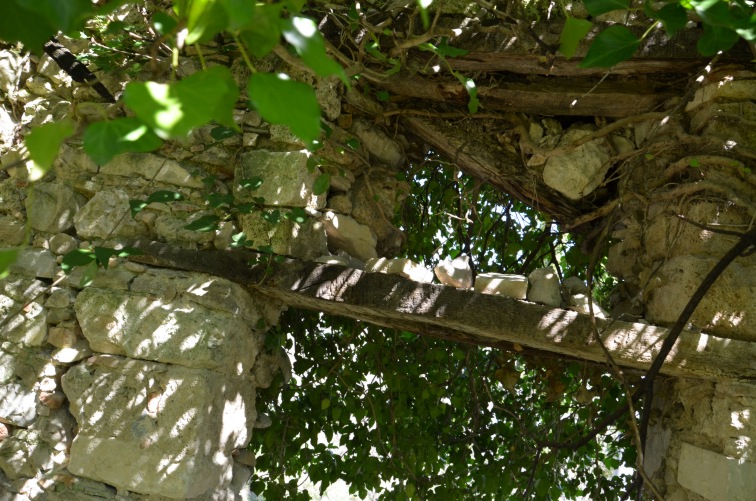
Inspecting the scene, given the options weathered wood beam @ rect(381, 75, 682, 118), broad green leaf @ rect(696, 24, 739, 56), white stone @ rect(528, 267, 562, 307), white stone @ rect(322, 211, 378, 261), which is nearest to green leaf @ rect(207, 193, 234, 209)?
white stone @ rect(322, 211, 378, 261)

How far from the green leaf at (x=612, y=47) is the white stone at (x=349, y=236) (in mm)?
1627

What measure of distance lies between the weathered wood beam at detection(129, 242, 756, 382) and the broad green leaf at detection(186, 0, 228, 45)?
160 cm

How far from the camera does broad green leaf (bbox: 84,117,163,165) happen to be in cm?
85

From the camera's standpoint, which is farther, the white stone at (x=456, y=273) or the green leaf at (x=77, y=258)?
the white stone at (x=456, y=273)

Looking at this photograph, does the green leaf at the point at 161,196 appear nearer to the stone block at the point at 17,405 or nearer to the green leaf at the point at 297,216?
the green leaf at the point at 297,216

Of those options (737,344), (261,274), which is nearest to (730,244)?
(737,344)

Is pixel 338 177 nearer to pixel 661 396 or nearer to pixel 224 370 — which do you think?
pixel 224 370

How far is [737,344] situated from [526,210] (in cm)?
179

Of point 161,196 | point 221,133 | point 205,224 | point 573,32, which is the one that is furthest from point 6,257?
point 221,133

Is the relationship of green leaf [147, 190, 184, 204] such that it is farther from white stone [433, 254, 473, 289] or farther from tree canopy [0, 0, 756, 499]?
white stone [433, 254, 473, 289]

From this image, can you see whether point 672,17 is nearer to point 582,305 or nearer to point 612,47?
point 612,47

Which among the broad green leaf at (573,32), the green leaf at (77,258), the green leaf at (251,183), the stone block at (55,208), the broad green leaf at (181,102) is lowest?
the stone block at (55,208)

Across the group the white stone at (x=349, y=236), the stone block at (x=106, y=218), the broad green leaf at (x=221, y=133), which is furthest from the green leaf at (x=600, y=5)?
the stone block at (x=106, y=218)

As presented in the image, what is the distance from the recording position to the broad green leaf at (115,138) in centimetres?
85
